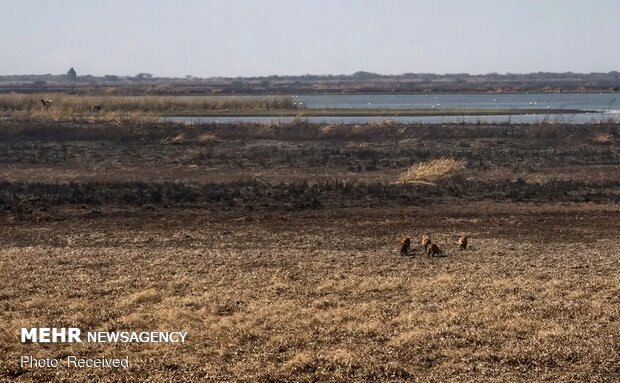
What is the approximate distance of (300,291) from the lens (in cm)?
1282

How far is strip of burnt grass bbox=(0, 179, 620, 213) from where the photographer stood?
22859 millimetres

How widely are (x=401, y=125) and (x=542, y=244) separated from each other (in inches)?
1119

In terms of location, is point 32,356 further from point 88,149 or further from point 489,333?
point 88,149

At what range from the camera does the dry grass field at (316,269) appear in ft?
31.8

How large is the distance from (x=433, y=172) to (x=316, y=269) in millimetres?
13404

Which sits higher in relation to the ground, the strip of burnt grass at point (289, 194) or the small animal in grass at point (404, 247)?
the small animal in grass at point (404, 247)

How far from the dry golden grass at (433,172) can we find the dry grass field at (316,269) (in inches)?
21.2

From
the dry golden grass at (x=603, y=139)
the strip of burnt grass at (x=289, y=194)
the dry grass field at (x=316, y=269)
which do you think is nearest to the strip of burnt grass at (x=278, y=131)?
the dry golden grass at (x=603, y=139)

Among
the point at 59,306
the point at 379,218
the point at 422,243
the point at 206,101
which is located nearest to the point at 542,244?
the point at 422,243

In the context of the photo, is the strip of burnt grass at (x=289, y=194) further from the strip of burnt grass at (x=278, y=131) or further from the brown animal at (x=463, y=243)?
the strip of burnt grass at (x=278, y=131)

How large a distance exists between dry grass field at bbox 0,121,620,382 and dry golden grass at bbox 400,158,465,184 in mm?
538

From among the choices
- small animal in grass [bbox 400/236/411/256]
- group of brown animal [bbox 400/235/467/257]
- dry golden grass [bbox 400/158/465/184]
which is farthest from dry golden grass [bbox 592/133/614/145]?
small animal in grass [bbox 400/236/411/256]

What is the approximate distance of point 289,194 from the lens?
2462cm

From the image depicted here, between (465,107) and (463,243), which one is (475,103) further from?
(463,243)
